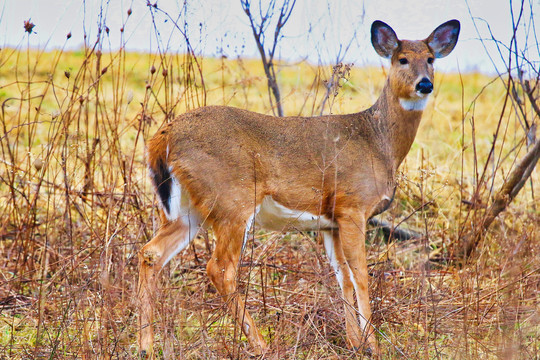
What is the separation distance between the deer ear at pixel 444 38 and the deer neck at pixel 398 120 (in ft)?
1.49

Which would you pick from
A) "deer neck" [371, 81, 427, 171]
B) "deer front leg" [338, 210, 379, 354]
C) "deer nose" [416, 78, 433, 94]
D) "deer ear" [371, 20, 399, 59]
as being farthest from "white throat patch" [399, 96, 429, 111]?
"deer front leg" [338, 210, 379, 354]

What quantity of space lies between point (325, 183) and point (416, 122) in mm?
871

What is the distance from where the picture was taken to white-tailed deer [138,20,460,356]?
3.89 m

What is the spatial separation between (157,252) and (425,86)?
1.94m

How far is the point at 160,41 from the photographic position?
4.62m

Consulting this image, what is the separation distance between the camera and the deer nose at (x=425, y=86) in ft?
14.0

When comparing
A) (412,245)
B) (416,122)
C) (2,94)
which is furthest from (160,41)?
(2,94)

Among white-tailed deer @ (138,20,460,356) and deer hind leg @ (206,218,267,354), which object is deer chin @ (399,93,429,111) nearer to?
white-tailed deer @ (138,20,460,356)

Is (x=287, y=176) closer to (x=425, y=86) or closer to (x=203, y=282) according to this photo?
(x=203, y=282)

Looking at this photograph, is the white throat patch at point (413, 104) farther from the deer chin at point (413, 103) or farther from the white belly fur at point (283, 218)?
the white belly fur at point (283, 218)

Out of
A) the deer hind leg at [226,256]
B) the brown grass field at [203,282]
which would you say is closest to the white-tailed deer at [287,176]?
the deer hind leg at [226,256]

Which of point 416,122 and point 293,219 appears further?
point 416,122

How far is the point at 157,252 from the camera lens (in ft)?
13.4

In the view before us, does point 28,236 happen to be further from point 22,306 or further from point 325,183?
point 325,183
